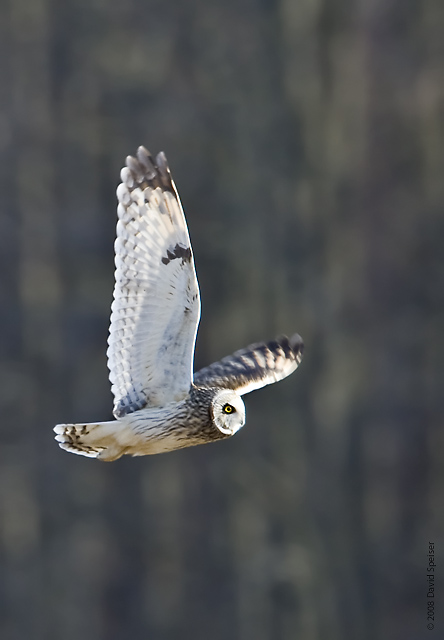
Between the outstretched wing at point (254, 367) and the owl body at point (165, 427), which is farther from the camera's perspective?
the outstretched wing at point (254, 367)

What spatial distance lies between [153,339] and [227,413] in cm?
30

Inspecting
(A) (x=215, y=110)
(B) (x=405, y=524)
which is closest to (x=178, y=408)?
(A) (x=215, y=110)

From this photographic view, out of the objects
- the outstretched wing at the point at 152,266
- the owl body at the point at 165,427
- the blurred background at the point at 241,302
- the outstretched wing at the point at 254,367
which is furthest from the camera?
the blurred background at the point at 241,302

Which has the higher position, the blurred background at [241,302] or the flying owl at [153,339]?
the blurred background at [241,302]

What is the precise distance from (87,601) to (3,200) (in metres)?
2.78

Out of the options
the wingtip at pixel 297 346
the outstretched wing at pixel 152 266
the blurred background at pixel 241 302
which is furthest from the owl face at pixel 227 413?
the blurred background at pixel 241 302

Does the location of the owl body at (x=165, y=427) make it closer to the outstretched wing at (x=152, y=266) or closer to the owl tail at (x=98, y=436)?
the owl tail at (x=98, y=436)

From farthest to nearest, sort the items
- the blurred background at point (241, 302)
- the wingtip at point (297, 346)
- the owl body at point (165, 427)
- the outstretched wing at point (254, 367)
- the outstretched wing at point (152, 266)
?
1. the blurred background at point (241, 302)
2. the wingtip at point (297, 346)
3. the outstretched wing at point (254, 367)
4. the owl body at point (165, 427)
5. the outstretched wing at point (152, 266)

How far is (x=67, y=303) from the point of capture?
9.60m

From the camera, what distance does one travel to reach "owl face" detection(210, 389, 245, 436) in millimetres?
3975

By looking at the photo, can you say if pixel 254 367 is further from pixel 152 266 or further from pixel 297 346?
pixel 152 266

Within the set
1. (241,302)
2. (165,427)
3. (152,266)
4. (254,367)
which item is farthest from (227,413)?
(241,302)

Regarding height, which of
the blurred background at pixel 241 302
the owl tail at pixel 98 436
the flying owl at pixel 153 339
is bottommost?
the owl tail at pixel 98 436

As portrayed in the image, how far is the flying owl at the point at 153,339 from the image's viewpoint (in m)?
3.87
